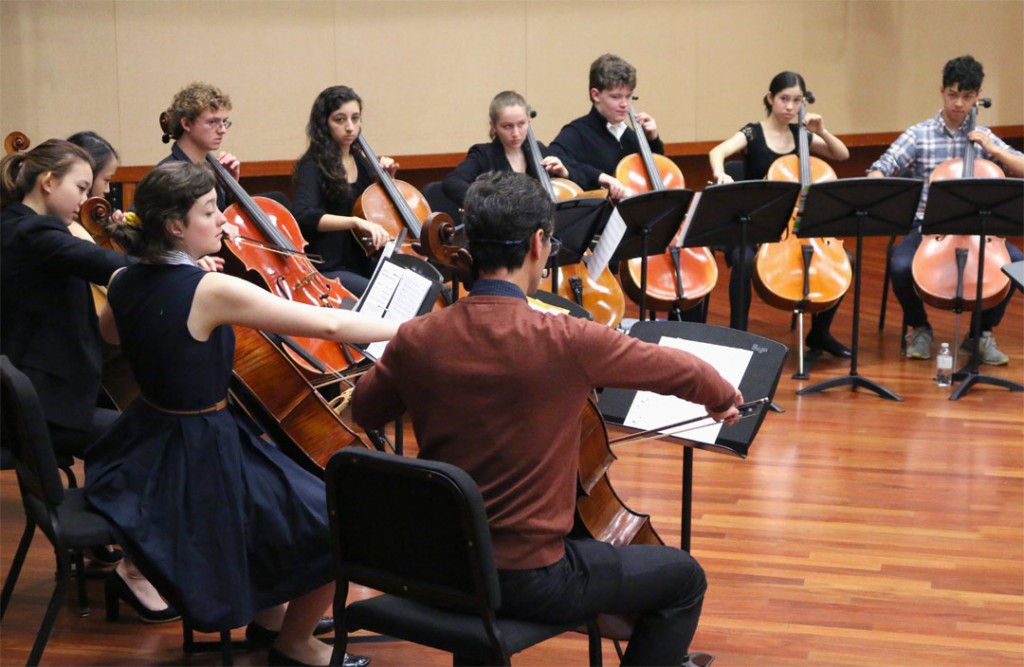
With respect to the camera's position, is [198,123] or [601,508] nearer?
[601,508]

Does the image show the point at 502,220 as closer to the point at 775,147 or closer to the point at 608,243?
the point at 608,243

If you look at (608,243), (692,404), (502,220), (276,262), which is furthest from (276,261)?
(502,220)

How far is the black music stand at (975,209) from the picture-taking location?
14.9ft

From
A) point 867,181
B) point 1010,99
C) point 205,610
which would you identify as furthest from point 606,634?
point 1010,99

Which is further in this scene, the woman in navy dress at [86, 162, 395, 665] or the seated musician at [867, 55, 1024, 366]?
the seated musician at [867, 55, 1024, 366]

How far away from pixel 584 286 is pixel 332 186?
1.02 metres

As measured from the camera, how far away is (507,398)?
195 centimetres

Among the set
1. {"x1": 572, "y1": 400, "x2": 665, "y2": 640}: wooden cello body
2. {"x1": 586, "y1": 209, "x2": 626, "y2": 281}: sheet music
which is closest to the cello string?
{"x1": 586, "y1": 209, "x2": 626, "y2": 281}: sheet music

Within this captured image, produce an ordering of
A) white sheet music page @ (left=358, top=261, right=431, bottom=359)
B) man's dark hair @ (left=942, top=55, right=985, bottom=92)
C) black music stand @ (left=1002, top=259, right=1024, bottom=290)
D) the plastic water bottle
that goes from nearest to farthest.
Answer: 1. white sheet music page @ (left=358, top=261, right=431, bottom=359)
2. black music stand @ (left=1002, top=259, right=1024, bottom=290)
3. the plastic water bottle
4. man's dark hair @ (left=942, top=55, right=985, bottom=92)

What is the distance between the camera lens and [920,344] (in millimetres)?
5422

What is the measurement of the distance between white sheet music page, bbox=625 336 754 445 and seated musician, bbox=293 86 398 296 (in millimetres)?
2095

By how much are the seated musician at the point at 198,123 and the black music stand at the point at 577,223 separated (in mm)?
1108

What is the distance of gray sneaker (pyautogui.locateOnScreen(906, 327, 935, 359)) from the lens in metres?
5.40

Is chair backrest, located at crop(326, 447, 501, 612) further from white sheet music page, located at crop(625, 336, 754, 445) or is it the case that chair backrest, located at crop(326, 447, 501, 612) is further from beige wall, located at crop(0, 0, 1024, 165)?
beige wall, located at crop(0, 0, 1024, 165)
